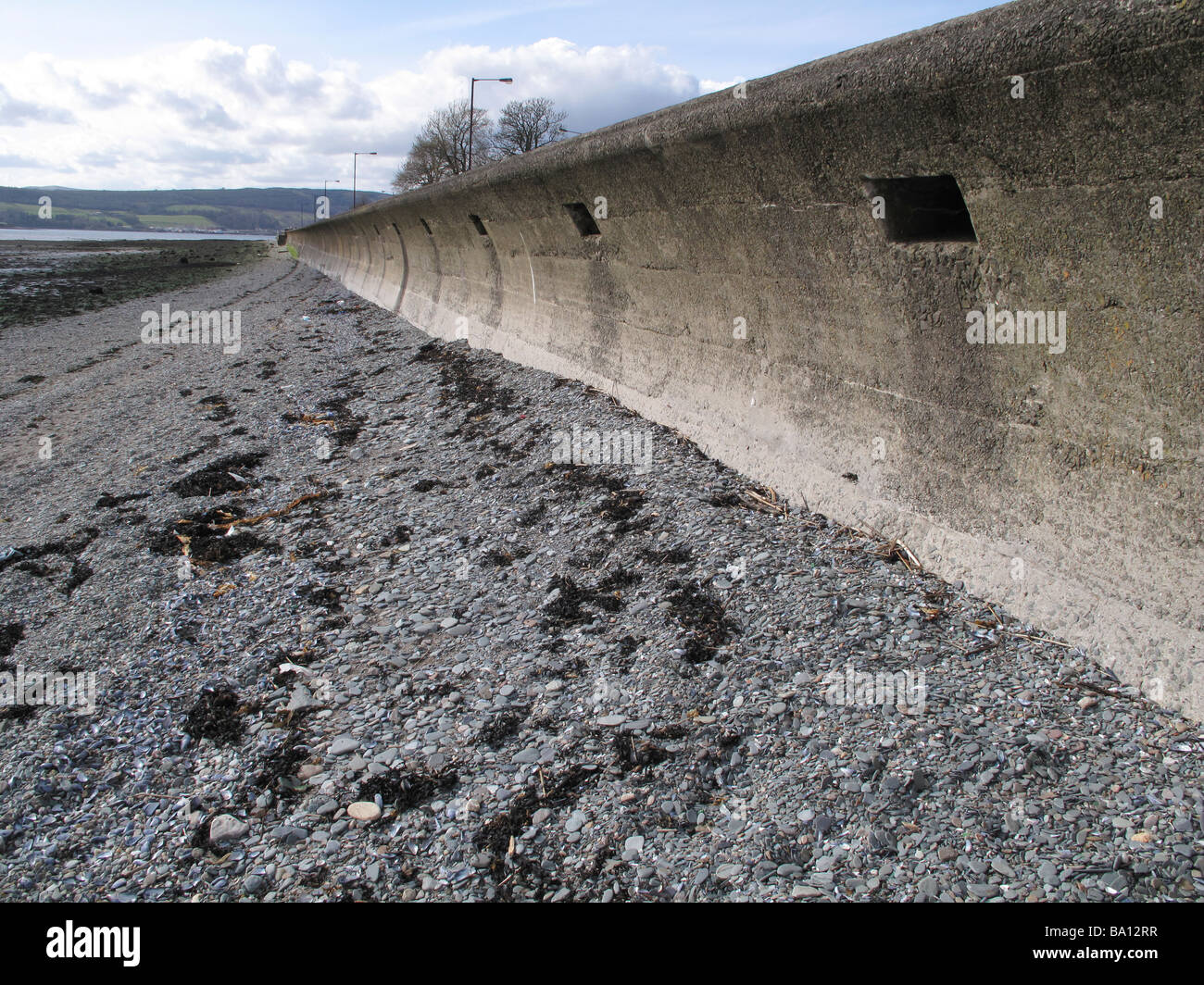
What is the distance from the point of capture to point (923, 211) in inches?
148

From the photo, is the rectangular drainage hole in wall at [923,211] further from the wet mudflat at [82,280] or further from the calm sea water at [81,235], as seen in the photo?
the calm sea water at [81,235]

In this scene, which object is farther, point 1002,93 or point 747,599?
point 747,599

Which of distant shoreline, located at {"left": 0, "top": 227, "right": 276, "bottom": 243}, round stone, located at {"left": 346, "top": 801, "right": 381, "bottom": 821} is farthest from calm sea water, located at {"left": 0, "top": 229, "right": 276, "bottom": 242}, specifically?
round stone, located at {"left": 346, "top": 801, "right": 381, "bottom": 821}

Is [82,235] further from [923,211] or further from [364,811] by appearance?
[923,211]

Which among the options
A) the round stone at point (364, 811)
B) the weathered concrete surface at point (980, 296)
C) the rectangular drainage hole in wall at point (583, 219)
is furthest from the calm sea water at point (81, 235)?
the round stone at point (364, 811)

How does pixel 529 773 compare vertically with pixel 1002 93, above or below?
below

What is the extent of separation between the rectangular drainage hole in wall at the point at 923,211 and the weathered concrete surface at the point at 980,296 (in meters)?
0.07

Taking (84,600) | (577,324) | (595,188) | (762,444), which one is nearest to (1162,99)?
(762,444)

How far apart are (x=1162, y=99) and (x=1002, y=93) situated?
56 centimetres

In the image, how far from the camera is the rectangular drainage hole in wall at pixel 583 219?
6.97 meters

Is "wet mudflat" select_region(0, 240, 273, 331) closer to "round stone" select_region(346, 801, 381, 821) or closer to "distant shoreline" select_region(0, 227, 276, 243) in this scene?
"round stone" select_region(346, 801, 381, 821)
